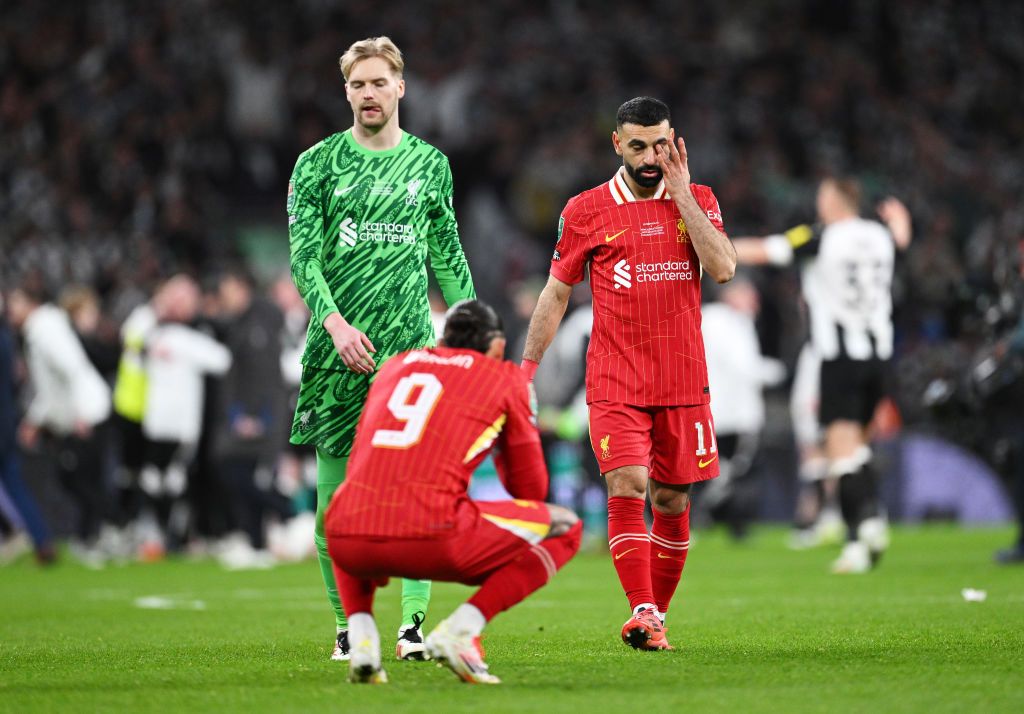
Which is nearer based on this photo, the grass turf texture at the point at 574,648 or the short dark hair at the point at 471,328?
the grass turf texture at the point at 574,648

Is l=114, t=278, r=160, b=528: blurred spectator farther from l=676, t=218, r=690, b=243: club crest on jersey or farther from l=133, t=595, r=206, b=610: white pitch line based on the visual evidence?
l=676, t=218, r=690, b=243: club crest on jersey

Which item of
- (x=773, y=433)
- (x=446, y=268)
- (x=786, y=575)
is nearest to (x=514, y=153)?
(x=773, y=433)

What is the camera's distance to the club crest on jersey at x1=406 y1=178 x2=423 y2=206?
21.9ft

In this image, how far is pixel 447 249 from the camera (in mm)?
6918

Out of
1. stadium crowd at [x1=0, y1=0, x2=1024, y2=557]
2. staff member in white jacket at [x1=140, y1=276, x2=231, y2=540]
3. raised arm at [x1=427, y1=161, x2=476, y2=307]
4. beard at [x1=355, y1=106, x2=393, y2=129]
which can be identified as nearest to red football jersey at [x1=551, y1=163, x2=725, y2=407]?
raised arm at [x1=427, y1=161, x2=476, y2=307]

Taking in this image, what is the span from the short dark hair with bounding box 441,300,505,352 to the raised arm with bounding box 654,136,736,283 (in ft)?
4.58

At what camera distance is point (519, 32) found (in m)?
24.1

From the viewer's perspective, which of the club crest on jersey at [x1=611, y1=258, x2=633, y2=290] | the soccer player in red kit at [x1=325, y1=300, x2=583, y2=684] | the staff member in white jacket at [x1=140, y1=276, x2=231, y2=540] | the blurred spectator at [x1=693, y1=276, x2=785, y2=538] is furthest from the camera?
the blurred spectator at [x1=693, y1=276, x2=785, y2=538]

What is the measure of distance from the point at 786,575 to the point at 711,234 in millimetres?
5570

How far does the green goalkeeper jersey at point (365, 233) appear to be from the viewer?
21.7 feet

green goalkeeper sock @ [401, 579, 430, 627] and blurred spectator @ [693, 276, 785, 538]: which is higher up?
blurred spectator @ [693, 276, 785, 538]

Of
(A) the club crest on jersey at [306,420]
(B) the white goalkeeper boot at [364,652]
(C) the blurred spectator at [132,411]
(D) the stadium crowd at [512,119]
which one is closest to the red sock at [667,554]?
(A) the club crest on jersey at [306,420]

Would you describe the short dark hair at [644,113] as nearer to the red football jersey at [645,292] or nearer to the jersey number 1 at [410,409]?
the red football jersey at [645,292]

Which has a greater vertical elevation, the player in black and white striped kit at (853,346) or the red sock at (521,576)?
the player in black and white striped kit at (853,346)
